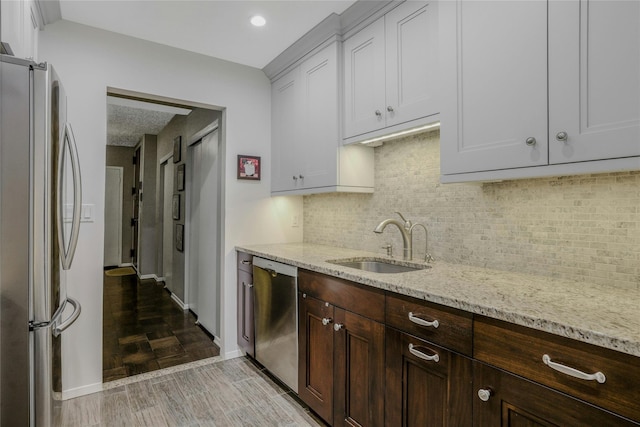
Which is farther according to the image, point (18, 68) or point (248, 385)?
point (248, 385)

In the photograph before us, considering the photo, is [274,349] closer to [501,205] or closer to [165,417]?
[165,417]

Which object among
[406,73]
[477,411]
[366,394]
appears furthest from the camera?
[406,73]

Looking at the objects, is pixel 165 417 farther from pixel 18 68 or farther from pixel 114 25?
pixel 114 25

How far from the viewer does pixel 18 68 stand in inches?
46.9

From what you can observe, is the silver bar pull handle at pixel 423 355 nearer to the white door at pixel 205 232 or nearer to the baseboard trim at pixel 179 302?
the white door at pixel 205 232

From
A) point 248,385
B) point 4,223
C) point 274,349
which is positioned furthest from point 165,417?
point 4,223

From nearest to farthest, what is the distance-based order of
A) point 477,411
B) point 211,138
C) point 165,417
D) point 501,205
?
1. point 477,411
2. point 501,205
3. point 165,417
4. point 211,138

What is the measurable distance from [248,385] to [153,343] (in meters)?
1.21

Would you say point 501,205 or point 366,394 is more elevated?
point 501,205

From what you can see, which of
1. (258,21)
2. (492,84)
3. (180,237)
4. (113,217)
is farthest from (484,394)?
(113,217)

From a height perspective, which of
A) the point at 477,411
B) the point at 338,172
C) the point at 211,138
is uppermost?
the point at 211,138

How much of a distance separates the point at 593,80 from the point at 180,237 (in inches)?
168

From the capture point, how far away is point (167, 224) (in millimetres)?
5211

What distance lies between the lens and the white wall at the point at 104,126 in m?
2.30
